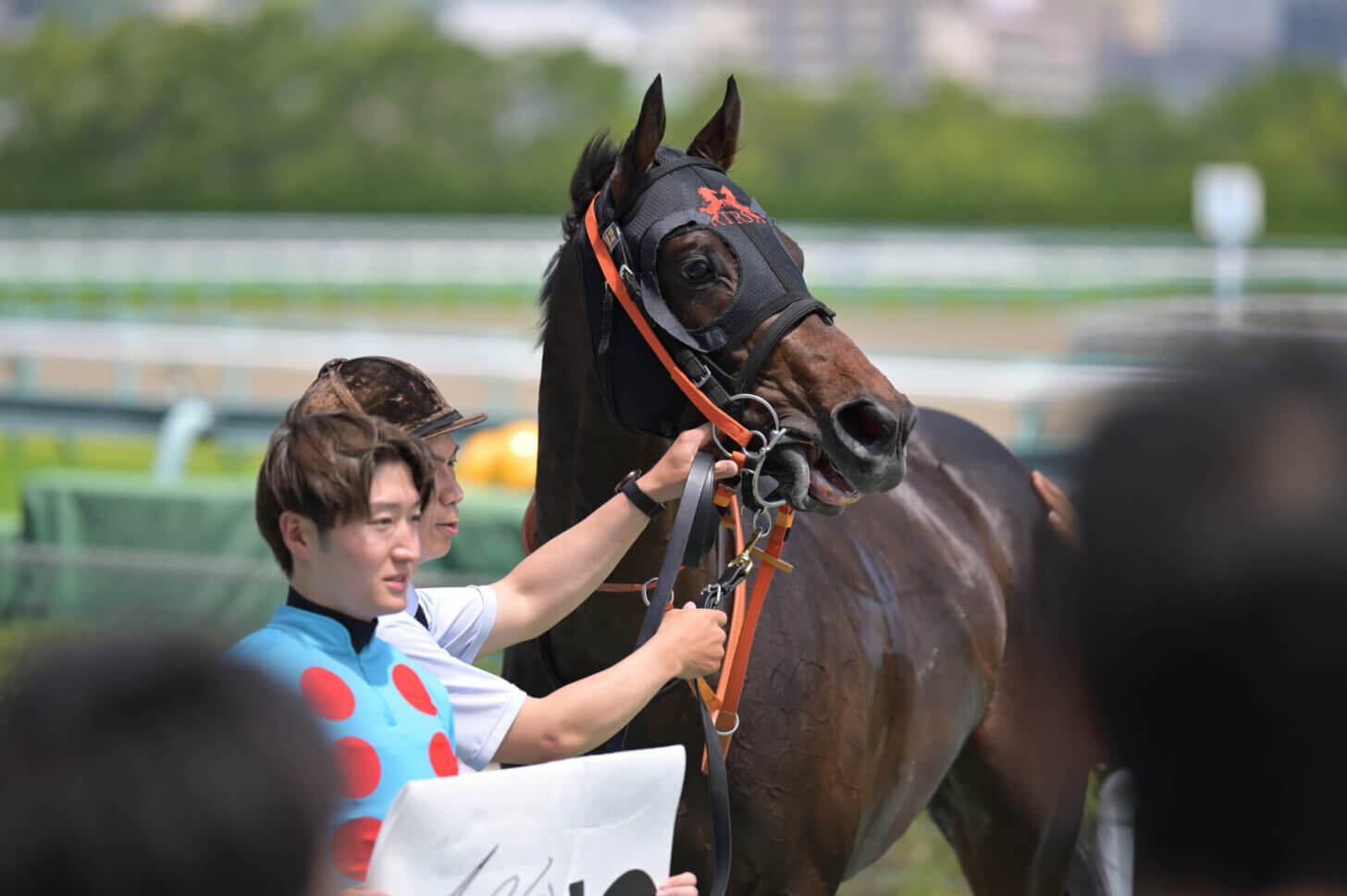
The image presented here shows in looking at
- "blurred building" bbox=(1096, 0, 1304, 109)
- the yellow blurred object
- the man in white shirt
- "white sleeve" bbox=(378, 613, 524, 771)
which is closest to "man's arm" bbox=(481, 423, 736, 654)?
the man in white shirt

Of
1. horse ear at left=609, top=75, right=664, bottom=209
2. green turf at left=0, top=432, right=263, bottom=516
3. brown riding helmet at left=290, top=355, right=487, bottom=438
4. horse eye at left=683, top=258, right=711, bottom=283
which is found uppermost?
horse ear at left=609, top=75, right=664, bottom=209

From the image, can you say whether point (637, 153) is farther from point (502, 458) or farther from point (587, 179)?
point (502, 458)

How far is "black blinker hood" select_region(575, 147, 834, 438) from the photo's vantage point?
9.43ft

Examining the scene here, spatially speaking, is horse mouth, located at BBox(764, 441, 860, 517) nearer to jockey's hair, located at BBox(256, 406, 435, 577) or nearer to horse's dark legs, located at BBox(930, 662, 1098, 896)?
jockey's hair, located at BBox(256, 406, 435, 577)

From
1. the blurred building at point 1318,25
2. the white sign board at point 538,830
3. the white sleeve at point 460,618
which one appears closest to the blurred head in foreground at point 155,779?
the white sign board at point 538,830

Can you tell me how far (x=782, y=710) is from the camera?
3.05 m

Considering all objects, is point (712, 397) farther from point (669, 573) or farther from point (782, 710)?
point (782, 710)

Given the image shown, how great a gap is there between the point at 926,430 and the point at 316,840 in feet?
11.3

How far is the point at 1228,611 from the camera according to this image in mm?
938

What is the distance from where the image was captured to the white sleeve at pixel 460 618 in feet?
8.45

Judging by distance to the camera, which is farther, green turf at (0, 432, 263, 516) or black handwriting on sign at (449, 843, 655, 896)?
green turf at (0, 432, 263, 516)

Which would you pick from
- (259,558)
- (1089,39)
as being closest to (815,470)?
(259,558)

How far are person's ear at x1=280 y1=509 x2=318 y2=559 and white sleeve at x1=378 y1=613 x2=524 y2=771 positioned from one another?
31 centimetres

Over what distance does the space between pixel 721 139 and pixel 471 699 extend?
149 cm
